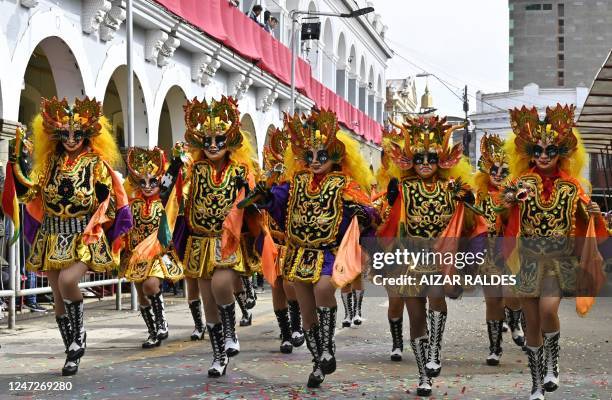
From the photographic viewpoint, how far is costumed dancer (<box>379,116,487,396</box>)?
865 centimetres

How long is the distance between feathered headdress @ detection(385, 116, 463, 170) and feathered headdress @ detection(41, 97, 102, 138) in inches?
111

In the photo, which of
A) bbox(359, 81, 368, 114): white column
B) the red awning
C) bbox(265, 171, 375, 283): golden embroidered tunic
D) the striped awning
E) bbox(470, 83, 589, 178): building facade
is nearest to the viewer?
bbox(265, 171, 375, 283): golden embroidered tunic

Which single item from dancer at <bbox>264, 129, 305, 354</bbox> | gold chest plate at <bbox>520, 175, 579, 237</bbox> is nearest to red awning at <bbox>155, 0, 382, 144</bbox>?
dancer at <bbox>264, 129, 305, 354</bbox>

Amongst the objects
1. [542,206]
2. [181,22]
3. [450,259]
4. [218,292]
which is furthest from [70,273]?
[181,22]

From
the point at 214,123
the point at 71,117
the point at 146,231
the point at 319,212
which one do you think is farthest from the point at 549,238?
the point at 146,231

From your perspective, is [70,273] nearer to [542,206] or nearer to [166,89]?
[542,206]

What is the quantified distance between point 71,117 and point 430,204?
11.0 feet

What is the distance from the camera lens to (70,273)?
30.1ft

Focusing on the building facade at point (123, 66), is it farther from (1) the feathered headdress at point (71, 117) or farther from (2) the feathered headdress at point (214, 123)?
(2) the feathered headdress at point (214, 123)

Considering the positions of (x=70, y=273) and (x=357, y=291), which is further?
(x=357, y=291)

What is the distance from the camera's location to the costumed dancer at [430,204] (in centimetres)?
865

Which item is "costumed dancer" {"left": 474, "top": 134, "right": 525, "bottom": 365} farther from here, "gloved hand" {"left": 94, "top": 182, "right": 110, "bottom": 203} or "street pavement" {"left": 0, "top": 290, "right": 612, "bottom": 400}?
"gloved hand" {"left": 94, "top": 182, "right": 110, "bottom": 203}

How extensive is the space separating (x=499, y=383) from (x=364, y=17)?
39.9m

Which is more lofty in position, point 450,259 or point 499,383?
point 450,259
